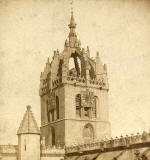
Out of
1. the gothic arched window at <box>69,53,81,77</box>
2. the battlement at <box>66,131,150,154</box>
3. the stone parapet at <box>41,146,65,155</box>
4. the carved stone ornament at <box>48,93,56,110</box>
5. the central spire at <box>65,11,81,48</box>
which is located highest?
the central spire at <box>65,11,81,48</box>

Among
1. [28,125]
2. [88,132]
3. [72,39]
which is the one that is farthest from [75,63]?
[28,125]

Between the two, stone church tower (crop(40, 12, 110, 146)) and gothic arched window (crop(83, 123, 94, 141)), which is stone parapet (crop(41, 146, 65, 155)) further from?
gothic arched window (crop(83, 123, 94, 141))

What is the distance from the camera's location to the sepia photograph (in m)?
39.3

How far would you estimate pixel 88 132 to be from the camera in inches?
2370

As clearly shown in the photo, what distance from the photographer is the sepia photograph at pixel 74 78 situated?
39.3 metres

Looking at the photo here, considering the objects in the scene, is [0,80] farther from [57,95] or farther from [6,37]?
[57,95]

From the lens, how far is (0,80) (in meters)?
38.0

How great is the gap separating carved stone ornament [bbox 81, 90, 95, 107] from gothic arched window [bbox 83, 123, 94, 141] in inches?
106

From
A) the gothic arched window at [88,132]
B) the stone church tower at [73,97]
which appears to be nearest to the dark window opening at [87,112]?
the stone church tower at [73,97]

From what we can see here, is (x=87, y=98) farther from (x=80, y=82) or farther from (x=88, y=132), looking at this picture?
(x=88, y=132)

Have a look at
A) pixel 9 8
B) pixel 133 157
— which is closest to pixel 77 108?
pixel 133 157

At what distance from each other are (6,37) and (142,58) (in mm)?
12798

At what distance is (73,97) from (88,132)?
5053mm

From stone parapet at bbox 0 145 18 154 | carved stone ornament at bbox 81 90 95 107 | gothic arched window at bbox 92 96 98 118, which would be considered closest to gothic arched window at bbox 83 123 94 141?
gothic arched window at bbox 92 96 98 118
